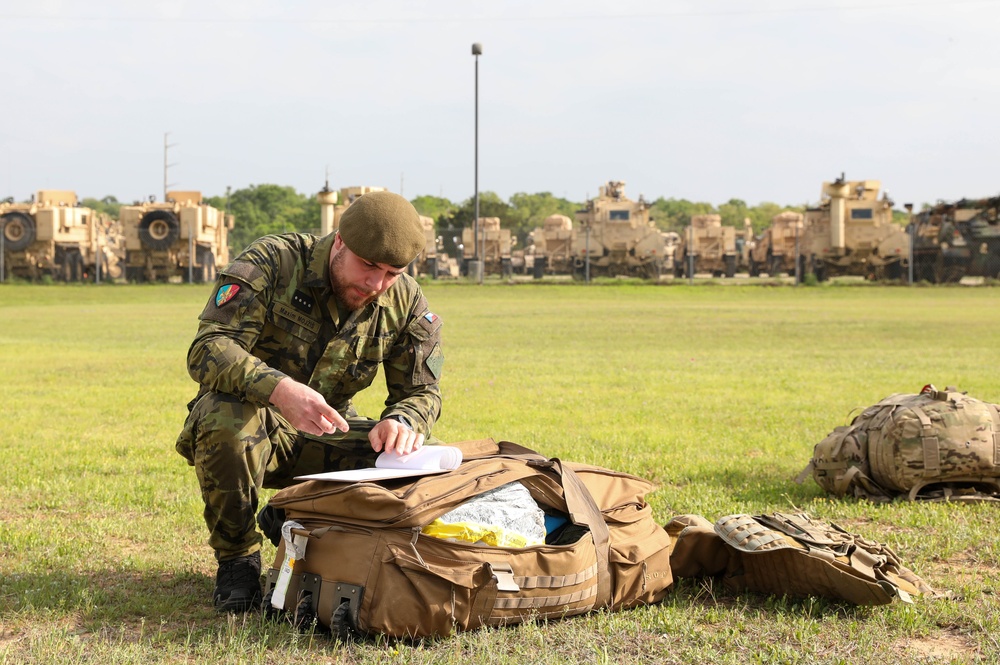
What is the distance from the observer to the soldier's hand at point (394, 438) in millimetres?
3857

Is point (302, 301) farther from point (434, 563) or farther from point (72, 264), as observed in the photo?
point (72, 264)

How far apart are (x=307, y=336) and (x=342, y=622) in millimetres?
1240

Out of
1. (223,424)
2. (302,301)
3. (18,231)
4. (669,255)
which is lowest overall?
(223,424)

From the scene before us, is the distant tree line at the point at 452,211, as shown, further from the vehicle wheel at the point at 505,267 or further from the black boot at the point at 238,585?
the black boot at the point at 238,585

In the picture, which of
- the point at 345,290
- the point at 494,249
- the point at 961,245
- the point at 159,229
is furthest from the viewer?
the point at 494,249

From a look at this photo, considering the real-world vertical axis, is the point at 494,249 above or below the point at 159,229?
below

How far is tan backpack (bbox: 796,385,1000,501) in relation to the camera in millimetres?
5488

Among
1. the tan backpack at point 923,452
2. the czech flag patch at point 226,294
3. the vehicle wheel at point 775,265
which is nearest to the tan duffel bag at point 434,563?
the czech flag patch at point 226,294

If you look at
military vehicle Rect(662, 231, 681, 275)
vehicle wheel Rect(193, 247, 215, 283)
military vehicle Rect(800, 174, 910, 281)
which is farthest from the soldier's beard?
vehicle wheel Rect(193, 247, 215, 283)

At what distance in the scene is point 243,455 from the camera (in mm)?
3955

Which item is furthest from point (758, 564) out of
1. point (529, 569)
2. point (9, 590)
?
point (9, 590)

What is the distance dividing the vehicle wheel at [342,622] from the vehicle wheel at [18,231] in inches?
2063

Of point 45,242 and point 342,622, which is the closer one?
point 342,622

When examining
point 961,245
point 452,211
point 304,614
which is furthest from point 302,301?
point 452,211
